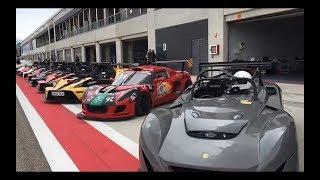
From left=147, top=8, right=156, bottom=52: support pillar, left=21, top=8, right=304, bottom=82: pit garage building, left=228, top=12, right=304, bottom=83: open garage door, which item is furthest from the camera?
left=147, top=8, right=156, bottom=52: support pillar

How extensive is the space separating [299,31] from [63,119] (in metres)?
17.1

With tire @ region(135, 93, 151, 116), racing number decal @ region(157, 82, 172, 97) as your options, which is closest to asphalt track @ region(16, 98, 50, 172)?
→ tire @ region(135, 93, 151, 116)

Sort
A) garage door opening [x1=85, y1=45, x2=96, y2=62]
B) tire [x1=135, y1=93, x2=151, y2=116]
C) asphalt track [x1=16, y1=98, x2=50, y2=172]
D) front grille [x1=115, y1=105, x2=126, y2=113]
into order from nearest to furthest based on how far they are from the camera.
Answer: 1. asphalt track [x1=16, y1=98, x2=50, y2=172]
2. front grille [x1=115, y1=105, x2=126, y2=113]
3. tire [x1=135, y1=93, x2=151, y2=116]
4. garage door opening [x1=85, y1=45, x2=96, y2=62]

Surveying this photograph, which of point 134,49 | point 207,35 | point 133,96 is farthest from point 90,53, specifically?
point 133,96

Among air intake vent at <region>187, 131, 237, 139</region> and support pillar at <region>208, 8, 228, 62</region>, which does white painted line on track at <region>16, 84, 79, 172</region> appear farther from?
support pillar at <region>208, 8, 228, 62</region>

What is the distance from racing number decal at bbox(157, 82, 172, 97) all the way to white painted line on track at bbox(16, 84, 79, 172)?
2.45 metres

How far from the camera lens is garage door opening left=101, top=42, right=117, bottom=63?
91.9ft

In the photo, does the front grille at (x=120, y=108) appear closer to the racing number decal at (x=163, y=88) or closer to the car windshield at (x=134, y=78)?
the car windshield at (x=134, y=78)

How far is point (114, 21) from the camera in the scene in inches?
1007

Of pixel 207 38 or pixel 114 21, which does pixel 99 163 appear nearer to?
pixel 207 38

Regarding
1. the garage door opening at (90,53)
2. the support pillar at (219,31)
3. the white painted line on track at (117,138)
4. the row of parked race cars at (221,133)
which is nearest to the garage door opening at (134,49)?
the support pillar at (219,31)
